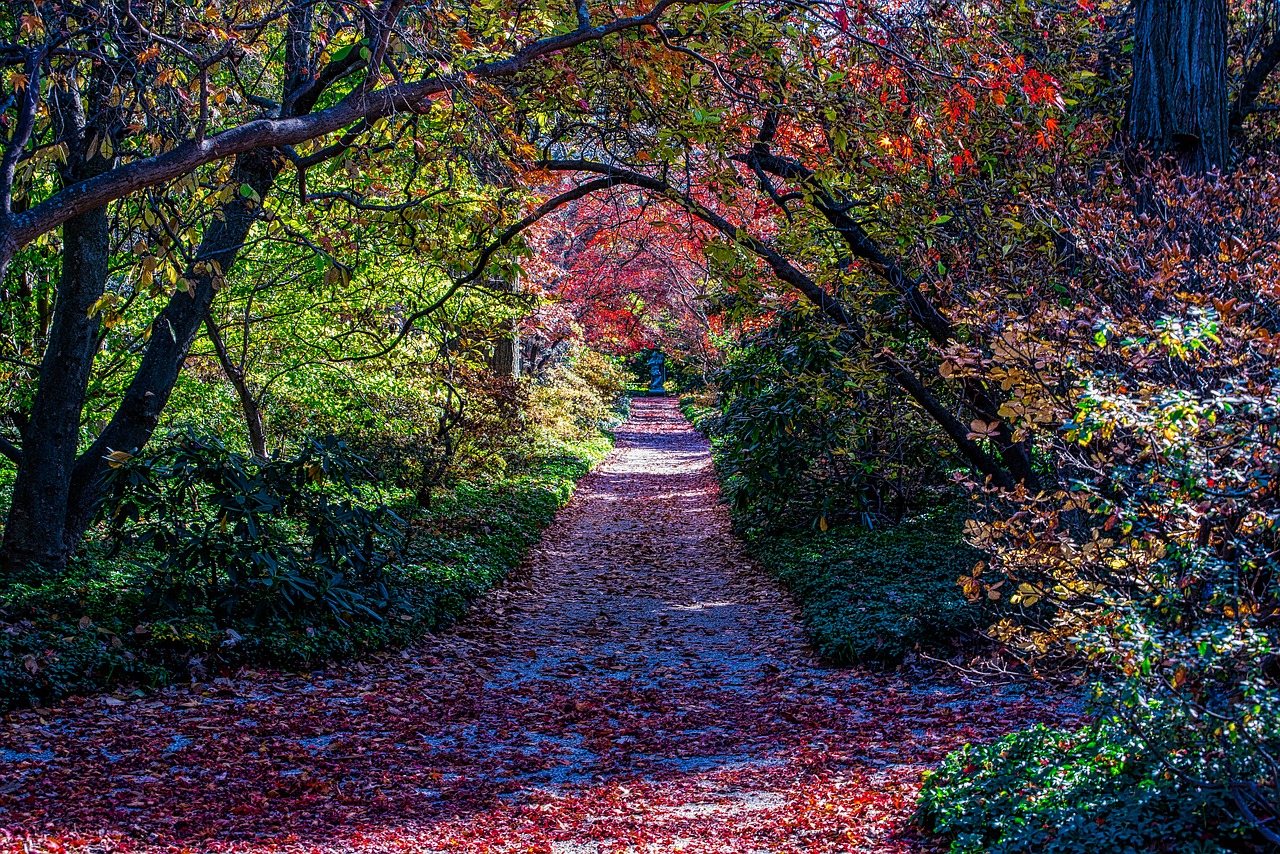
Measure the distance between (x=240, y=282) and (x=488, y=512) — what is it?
471cm

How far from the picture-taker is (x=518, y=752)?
5648 mm

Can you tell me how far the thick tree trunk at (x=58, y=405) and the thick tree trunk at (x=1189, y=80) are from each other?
8.01 meters

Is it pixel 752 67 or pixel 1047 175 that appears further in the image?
pixel 752 67

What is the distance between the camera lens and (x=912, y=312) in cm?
803

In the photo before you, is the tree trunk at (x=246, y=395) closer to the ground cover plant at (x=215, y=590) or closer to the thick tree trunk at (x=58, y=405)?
the ground cover plant at (x=215, y=590)

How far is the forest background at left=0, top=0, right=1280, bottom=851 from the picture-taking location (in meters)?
3.29

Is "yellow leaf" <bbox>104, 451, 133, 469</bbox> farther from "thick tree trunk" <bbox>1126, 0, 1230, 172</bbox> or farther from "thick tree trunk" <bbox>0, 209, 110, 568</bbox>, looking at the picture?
"thick tree trunk" <bbox>1126, 0, 1230, 172</bbox>

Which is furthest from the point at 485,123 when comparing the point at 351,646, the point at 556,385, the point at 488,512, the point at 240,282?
the point at 556,385

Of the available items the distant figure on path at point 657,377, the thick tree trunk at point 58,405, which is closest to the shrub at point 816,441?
the thick tree trunk at point 58,405

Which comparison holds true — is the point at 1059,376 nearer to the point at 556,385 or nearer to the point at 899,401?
the point at 899,401

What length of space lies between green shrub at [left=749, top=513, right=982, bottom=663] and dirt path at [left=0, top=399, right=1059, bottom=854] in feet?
1.10

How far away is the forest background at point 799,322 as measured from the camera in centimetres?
329

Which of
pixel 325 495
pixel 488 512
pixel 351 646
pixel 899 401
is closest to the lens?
pixel 351 646

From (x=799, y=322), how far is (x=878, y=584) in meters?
2.84
